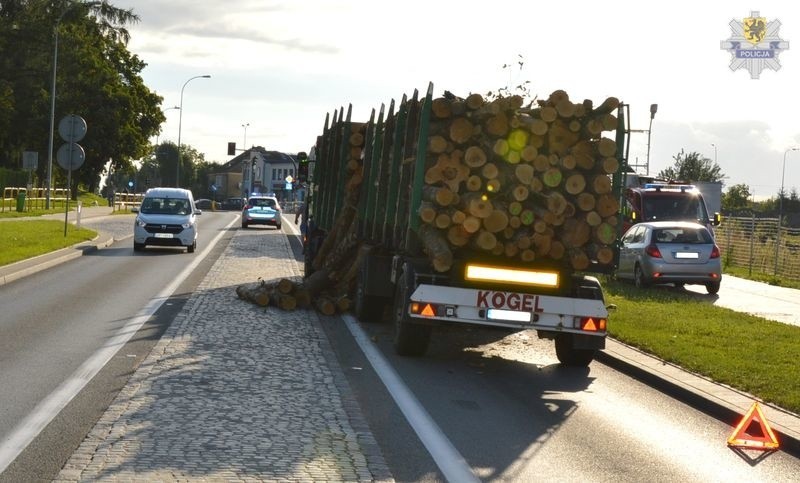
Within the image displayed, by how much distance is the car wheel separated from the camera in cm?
2477

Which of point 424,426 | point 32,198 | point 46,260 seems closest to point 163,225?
point 46,260

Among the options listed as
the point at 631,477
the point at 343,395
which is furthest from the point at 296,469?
the point at 343,395

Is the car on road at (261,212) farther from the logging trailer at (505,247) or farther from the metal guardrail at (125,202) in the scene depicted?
the logging trailer at (505,247)

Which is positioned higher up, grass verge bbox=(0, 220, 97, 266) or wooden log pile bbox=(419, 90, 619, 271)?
wooden log pile bbox=(419, 90, 619, 271)

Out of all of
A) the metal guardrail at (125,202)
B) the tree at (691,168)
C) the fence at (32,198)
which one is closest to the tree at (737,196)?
the tree at (691,168)

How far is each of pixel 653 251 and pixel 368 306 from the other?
1075 centimetres

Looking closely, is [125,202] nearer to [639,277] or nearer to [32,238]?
[32,238]

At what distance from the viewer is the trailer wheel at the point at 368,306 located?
1525cm

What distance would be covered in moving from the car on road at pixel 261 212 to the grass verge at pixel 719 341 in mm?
33259

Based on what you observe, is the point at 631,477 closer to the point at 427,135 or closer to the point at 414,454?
the point at 414,454

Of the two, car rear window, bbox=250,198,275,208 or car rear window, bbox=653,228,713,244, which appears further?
car rear window, bbox=250,198,275,208

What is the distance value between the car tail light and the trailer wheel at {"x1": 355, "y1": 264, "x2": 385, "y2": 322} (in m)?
10.4

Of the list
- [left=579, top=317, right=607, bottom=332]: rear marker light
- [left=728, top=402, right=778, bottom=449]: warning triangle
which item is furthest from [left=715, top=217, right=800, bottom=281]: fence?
[left=728, top=402, right=778, bottom=449]: warning triangle

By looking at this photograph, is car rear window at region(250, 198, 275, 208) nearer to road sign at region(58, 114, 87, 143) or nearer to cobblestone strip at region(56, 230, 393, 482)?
road sign at region(58, 114, 87, 143)
